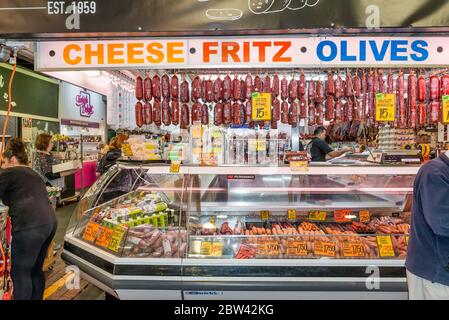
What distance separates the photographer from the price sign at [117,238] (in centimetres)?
360

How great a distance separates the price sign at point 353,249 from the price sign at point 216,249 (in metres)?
1.14

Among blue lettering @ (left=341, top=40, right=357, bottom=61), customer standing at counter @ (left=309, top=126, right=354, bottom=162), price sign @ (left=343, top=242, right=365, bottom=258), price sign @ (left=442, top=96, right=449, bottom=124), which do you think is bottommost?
price sign @ (left=343, top=242, right=365, bottom=258)

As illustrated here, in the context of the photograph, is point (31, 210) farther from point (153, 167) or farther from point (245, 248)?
point (245, 248)

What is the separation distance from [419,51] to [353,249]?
6.16 ft

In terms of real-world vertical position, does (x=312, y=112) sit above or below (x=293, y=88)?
below

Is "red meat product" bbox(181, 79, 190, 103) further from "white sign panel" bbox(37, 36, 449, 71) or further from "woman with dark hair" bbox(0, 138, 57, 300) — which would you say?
"woman with dark hair" bbox(0, 138, 57, 300)

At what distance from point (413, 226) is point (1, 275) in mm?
3617

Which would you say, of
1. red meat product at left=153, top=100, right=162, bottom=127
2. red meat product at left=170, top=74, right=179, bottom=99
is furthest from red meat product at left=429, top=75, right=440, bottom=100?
red meat product at left=153, top=100, right=162, bottom=127

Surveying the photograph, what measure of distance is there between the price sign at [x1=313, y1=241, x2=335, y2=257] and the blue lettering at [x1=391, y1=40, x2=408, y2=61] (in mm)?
1782

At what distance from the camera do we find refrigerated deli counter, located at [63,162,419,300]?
3.39 metres

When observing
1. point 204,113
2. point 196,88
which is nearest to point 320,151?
point 204,113

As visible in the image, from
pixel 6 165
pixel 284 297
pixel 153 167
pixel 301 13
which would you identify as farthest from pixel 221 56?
pixel 6 165

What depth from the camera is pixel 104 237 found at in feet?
→ 12.3

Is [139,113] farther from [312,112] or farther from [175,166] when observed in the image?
[312,112]
